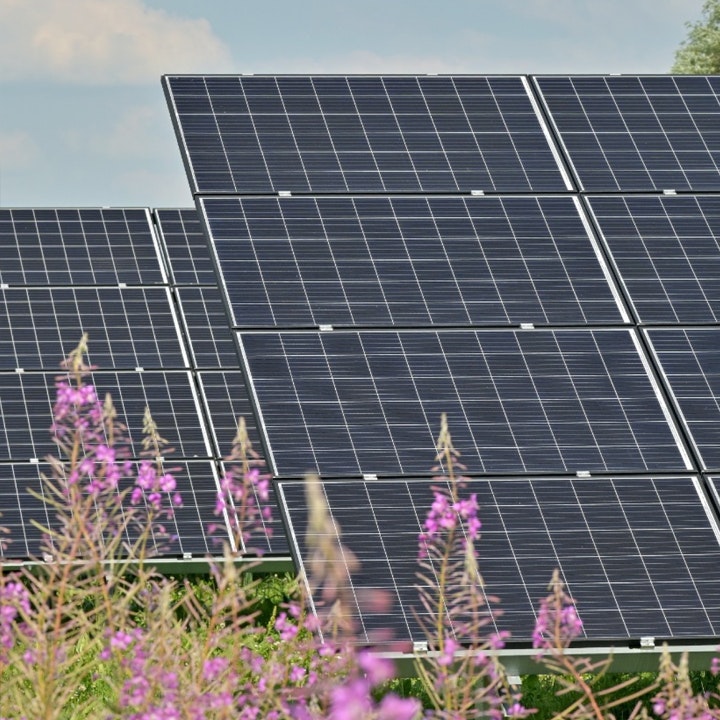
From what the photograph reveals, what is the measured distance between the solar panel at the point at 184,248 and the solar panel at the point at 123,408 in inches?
91.3

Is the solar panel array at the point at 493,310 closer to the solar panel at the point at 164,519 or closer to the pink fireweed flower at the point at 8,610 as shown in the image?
the pink fireweed flower at the point at 8,610

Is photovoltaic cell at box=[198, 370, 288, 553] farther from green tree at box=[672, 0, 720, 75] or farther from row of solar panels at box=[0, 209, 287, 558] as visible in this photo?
green tree at box=[672, 0, 720, 75]

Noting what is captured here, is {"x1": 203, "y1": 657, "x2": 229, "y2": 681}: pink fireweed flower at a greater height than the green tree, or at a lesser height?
lesser

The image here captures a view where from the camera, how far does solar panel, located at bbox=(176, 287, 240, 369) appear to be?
19.3 m

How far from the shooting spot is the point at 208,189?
42.4ft

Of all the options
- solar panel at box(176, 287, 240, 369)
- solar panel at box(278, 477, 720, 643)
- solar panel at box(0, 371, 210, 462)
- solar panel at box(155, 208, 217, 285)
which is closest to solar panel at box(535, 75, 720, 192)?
solar panel at box(278, 477, 720, 643)

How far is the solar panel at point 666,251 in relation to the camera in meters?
12.4

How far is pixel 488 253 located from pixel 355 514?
3.28 meters

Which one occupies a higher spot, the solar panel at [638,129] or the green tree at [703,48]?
the green tree at [703,48]

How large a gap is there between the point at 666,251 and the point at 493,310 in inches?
73.8

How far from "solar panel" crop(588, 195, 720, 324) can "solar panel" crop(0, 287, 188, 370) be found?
7.62 metres

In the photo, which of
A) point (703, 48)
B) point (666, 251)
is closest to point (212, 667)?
point (666, 251)

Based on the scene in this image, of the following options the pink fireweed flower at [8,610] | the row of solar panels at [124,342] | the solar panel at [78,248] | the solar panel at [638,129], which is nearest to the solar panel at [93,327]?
the row of solar panels at [124,342]

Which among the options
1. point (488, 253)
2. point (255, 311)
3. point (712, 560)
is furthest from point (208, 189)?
point (712, 560)
